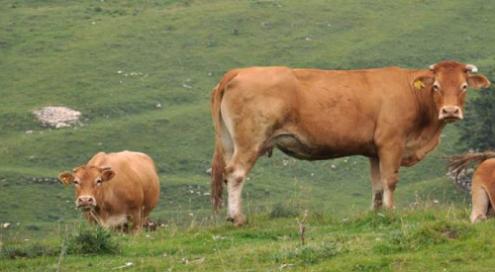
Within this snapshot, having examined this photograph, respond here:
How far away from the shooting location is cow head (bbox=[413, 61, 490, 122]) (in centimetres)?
1883

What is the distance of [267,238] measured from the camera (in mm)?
16672

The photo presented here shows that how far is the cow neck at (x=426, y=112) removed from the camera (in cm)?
1947

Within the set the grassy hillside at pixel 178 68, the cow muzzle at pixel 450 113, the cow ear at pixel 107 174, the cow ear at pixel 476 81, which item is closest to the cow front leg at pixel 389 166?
the cow muzzle at pixel 450 113

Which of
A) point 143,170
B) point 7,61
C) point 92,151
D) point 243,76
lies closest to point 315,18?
point 7,61

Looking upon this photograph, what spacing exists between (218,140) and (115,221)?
12.3 ft

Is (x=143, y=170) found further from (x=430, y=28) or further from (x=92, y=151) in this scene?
(x=430, y=28)

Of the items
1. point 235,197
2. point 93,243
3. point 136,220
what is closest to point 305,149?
point 235,197

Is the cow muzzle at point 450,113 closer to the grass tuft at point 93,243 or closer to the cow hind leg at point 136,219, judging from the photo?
the grass tuft at point 93,243

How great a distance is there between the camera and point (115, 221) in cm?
2205

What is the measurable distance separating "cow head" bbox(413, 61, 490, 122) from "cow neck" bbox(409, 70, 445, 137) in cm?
8

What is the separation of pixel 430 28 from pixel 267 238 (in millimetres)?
55795

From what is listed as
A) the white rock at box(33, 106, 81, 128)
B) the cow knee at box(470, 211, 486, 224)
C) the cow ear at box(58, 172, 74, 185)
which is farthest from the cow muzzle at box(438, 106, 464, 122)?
the white rock at box(33, 106, 81, 128)

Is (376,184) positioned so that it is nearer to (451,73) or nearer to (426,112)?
(426,112)

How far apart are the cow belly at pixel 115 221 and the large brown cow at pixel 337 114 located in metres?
2.97
